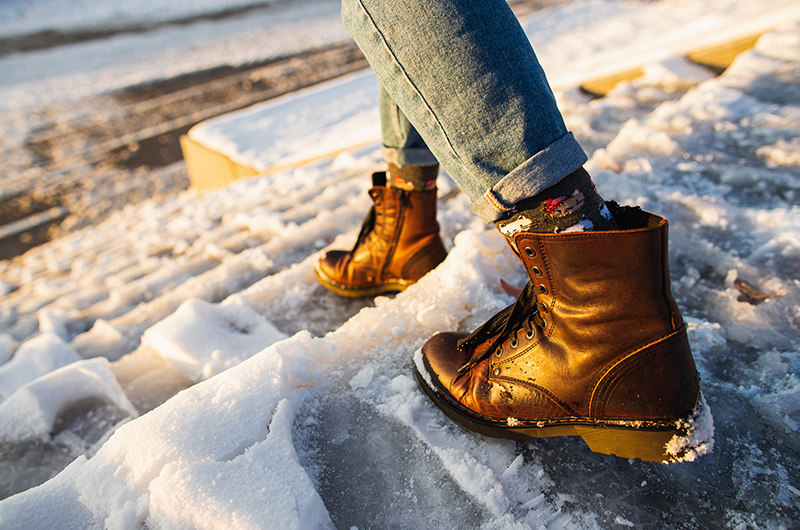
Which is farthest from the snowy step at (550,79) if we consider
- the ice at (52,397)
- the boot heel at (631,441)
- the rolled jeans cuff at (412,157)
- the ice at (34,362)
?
the boot heel at (631,441)

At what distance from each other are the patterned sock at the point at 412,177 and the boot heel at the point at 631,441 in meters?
0.79

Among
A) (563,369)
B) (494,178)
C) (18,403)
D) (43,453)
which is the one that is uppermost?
(494,178)

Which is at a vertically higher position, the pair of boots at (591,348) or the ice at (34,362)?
the pair of boots at (591,348)

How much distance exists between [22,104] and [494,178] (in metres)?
9.75

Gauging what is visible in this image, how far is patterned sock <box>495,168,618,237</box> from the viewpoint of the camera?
704 mm

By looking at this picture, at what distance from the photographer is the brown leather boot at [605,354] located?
692 mm

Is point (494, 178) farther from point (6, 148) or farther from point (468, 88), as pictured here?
point (6, 148)

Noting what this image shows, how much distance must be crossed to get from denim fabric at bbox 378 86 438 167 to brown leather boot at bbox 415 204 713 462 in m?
0.55

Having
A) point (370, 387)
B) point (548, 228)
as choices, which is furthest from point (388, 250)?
point (548, 228)

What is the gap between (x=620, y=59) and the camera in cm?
377

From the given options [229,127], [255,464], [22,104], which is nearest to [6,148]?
[22,104]

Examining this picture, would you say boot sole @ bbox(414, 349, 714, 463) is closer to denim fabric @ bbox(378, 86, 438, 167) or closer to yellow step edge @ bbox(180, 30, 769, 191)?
denim fabric @ bbox(378, 86, 438, 167)

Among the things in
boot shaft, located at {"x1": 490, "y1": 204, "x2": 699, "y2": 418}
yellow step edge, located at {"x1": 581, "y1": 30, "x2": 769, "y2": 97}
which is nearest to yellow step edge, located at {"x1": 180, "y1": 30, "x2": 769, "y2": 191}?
yellow step edge, located at {"x1": 581, "y1": 30, "x2": 769, "y2": 97}

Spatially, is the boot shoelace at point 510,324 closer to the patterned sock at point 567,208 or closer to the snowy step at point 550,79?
the patterned sock at point 567,208
